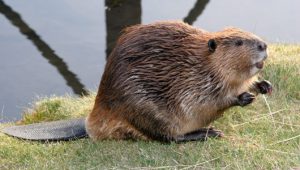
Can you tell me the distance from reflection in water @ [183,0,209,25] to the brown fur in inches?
123

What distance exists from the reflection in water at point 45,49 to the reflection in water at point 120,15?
56cm

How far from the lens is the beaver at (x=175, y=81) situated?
3934 mm

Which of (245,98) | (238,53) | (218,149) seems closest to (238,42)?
(238,53)

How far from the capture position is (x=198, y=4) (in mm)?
7559

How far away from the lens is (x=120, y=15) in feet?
24.1

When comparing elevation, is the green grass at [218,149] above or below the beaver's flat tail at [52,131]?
above

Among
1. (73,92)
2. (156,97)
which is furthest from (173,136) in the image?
(73,92)

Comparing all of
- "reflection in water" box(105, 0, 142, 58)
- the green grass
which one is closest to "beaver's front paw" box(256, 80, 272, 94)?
the green grass

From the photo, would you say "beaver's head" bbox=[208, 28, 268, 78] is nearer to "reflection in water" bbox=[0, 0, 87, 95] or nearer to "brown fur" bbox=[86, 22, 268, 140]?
"brown fur" bbox=[86, 22, 268, 140]

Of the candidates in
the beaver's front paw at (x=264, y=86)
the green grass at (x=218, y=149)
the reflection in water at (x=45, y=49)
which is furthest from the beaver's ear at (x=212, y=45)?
the reflection in water at (x=45, y=49)

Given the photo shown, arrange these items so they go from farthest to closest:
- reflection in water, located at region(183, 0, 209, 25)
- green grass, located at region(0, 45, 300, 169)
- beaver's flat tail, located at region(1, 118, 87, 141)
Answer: reflection in water, located at region(183, 0, 209, 25) → beaver's flat tail, located at region(1, 118, 87, 141) → green grass, located at region(0, 45, 300, 169)

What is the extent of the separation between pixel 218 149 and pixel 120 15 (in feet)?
12.3

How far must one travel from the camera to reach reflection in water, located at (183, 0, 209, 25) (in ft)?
23.8

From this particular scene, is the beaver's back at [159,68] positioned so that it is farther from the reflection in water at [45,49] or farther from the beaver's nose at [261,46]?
the reflection in water at [45,49]
